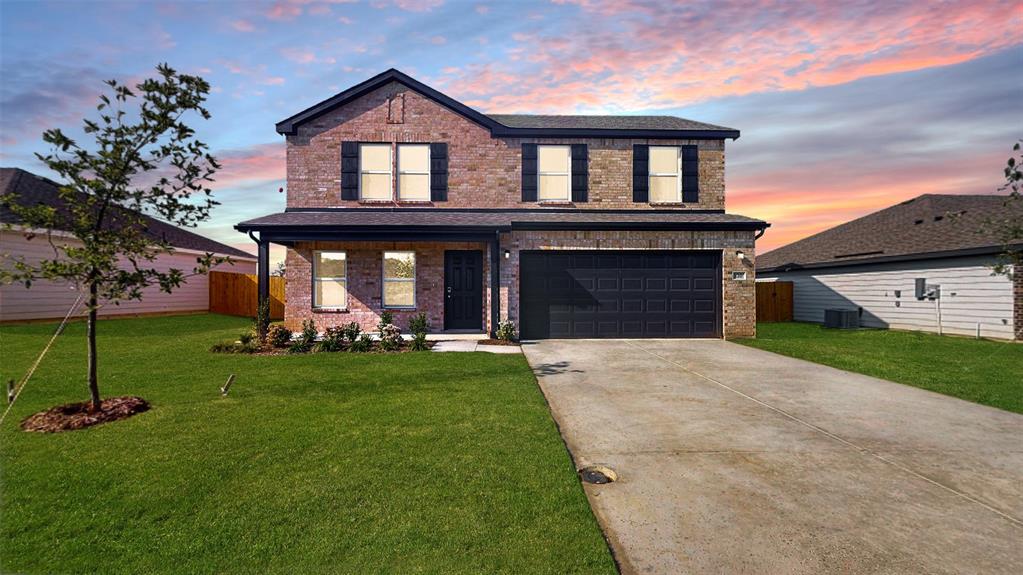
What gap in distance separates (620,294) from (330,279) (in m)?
8.74

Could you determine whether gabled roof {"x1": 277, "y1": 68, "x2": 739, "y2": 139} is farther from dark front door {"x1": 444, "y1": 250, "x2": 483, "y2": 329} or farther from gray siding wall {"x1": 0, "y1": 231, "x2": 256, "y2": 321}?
gray siding wall {"x1": 0, "y1": 231, "x2": 256, "y2": 321}

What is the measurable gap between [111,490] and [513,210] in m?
12.0

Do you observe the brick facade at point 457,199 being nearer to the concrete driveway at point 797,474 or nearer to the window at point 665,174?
the window at point 665,174

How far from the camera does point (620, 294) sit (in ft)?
44.7

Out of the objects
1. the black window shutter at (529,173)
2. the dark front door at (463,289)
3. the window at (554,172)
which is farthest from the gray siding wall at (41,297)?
the window at (554,172)

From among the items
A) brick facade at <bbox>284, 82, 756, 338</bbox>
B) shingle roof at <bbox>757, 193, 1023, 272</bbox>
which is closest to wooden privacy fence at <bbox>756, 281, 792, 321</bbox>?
shingle roof at <bbox>757, 193, 1023, 272</bbox>

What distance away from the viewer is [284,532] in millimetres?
3141

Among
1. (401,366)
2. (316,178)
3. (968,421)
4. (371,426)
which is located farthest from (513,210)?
(968,421)

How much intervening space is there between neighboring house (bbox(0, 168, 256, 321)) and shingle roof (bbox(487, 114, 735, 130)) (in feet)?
33.5

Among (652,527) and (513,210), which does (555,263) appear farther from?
(652,527)

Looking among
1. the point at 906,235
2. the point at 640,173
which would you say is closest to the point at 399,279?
the point at 640,173

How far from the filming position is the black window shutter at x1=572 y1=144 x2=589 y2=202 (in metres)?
14.7

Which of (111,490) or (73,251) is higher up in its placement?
(73,251)

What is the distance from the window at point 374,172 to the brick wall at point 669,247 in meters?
4.31
